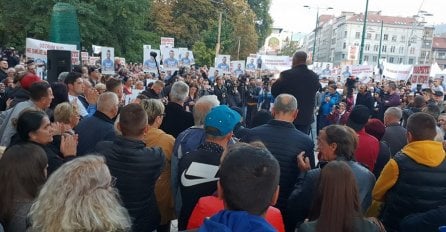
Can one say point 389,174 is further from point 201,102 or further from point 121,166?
→ point 121,166

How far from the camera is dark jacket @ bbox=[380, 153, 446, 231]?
3576 mm

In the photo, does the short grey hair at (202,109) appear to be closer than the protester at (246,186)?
No

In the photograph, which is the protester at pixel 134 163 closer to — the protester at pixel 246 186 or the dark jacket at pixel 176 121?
the protester at pixel 246 186

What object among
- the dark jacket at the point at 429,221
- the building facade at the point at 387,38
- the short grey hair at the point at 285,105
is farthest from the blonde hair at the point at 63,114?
the building facade at the point at 387,38

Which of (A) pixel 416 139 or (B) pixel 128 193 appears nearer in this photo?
(B) pixel 128 193

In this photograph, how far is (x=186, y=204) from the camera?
3.35 metres

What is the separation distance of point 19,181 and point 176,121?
3232mm

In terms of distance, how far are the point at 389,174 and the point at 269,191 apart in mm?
2114

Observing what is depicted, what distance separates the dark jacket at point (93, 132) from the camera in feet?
14.2

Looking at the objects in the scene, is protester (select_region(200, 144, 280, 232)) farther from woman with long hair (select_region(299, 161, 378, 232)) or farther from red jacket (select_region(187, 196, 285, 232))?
woman with long hair (select_region(299, 161, 378, 232))

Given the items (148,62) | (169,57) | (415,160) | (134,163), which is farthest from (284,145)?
(169,57)

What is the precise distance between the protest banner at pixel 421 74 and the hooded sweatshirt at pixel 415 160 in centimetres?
1236

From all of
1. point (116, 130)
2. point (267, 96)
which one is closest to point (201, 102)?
point (116, 130)

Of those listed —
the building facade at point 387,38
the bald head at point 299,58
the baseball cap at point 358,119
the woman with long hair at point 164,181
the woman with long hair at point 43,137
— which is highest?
the building facade at point 387,38
